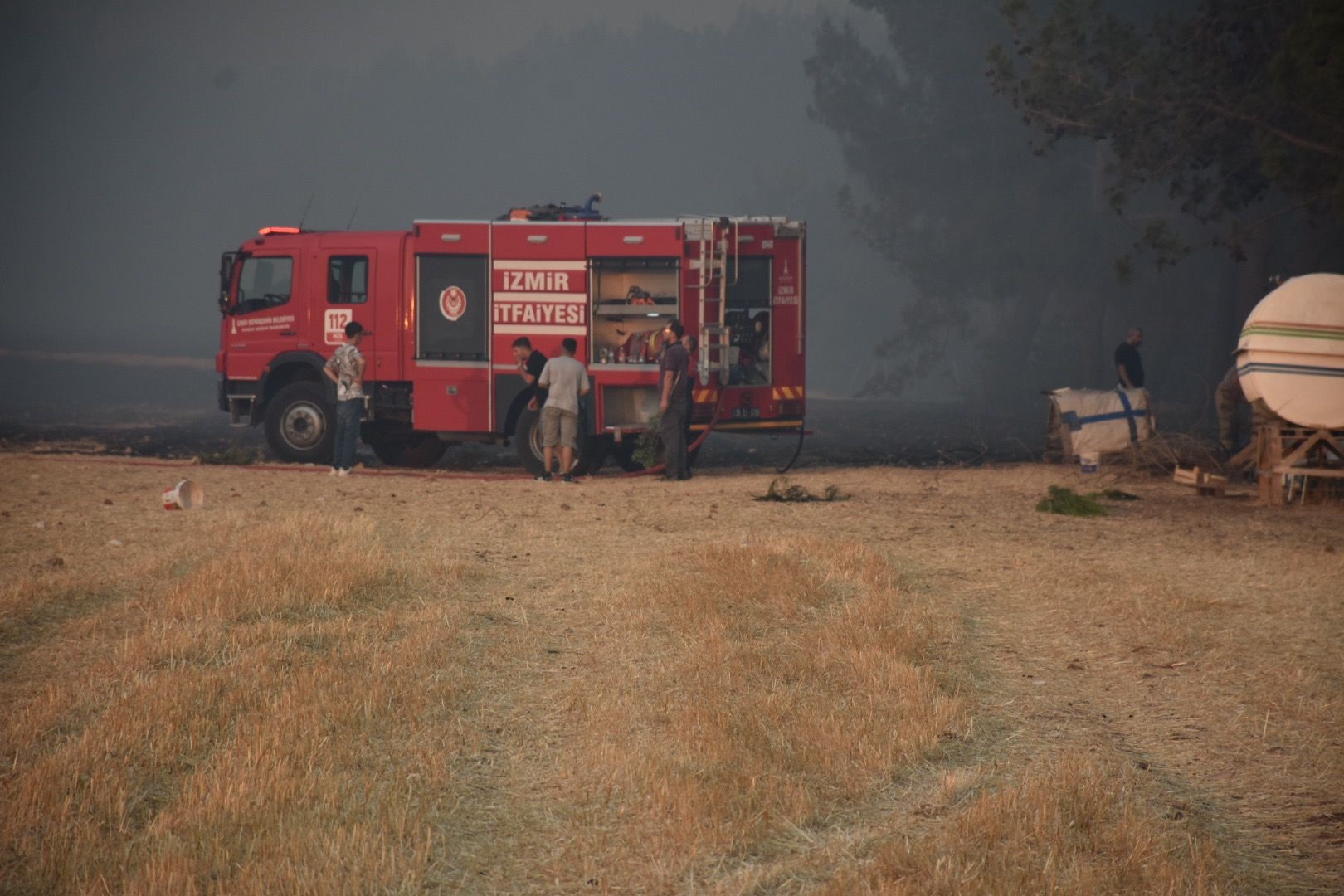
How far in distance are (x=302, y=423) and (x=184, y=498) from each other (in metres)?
5.33

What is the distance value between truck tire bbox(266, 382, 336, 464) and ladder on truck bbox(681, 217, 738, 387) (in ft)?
17.5

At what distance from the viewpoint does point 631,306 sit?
59.9ft

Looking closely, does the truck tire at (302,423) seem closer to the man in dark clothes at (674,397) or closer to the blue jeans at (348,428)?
the blue jeans at (348,428)

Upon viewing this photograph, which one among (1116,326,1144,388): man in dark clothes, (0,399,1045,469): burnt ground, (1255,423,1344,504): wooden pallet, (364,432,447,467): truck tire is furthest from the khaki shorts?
(1116,326,1144,388): man in dark clothes

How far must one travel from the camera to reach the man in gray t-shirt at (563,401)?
16.8 meters

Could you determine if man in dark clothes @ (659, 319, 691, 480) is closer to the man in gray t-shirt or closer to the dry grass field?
the man in gray t-shirt

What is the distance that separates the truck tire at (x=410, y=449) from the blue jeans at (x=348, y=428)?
2661 mm

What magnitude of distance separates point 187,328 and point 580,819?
13480cm

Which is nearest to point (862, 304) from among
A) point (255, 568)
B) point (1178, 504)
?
point (1178, 504)

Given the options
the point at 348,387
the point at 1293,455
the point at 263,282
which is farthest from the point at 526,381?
the point at 1293,455

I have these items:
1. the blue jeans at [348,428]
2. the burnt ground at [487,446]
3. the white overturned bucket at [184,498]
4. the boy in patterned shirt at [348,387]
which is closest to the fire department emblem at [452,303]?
→ the boy in patterned shirt at [348,387]

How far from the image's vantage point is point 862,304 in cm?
8475

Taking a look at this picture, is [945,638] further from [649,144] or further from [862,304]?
[649,144]

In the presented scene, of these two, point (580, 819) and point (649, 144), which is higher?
point (649, 144)
